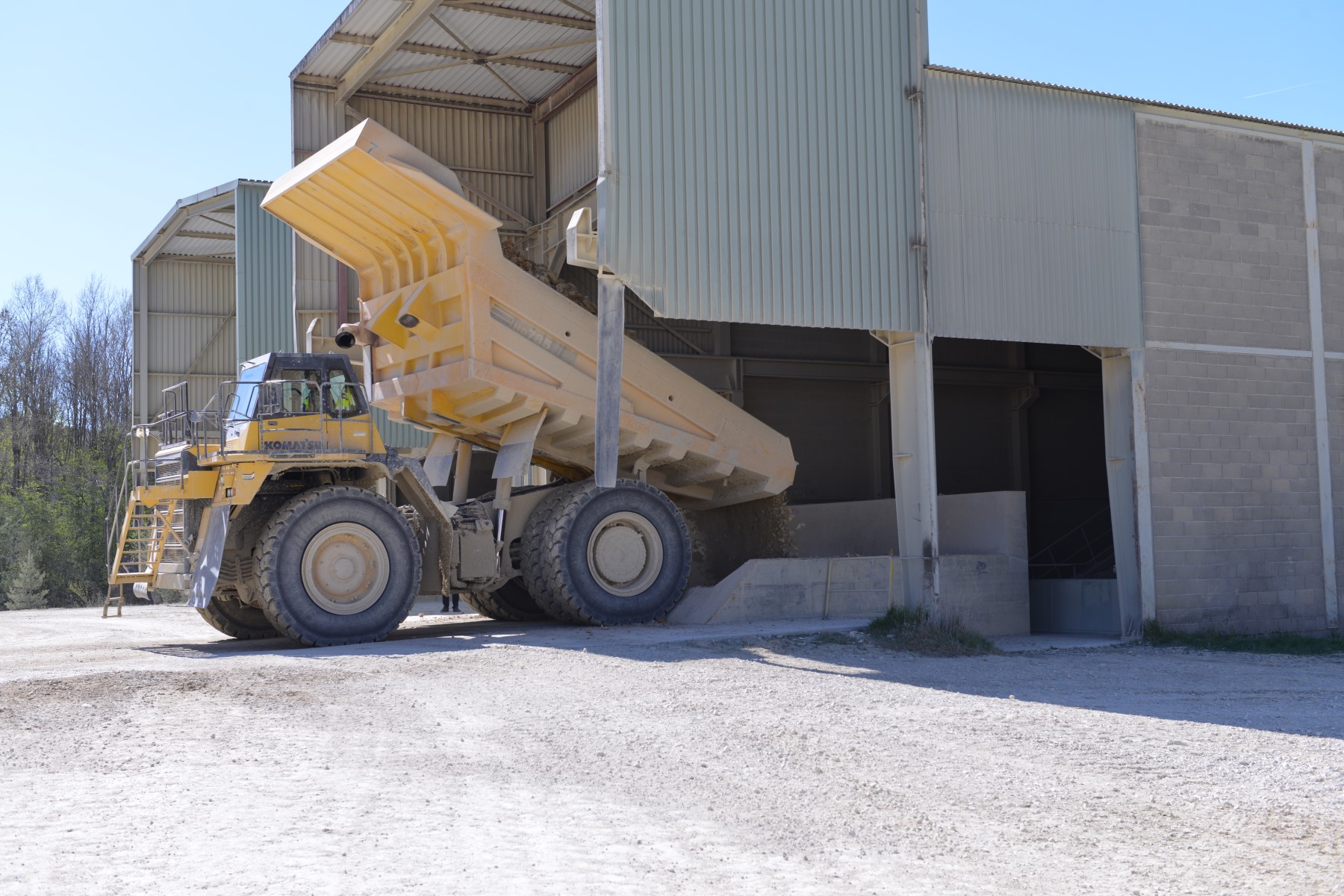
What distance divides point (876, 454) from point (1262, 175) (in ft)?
30.9

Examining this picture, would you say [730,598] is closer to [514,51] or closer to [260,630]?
[260,630]

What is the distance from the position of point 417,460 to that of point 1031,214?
7865mm

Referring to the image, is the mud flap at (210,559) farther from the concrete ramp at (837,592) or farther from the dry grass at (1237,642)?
the dry grass at (1237,642)

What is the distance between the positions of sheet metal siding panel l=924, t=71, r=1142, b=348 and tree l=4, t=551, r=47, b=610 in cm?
2071

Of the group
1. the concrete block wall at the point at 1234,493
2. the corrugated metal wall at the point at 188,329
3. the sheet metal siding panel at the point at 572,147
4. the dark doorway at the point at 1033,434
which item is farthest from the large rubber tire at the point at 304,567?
the corrugated metal wall at the point at 188,329

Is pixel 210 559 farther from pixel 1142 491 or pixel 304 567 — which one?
pixel 1142 491

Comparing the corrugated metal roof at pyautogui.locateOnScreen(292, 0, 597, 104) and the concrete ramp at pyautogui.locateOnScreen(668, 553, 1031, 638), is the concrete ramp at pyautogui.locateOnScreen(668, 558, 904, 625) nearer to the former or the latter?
the concrete ramp at pyautogui.locateOnScreen(668, 553, 1031, 638)

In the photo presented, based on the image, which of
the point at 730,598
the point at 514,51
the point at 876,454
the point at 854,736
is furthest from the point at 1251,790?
the point at 876,454

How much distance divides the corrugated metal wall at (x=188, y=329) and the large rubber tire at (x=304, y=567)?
52.9 ft

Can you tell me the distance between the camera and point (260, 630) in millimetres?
14727

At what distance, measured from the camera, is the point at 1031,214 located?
51.8ft

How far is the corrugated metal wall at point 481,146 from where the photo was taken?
65.5ft

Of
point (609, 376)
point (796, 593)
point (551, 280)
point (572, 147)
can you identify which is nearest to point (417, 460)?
point (609, 376)

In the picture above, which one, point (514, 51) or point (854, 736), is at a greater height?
point (514, 51)
